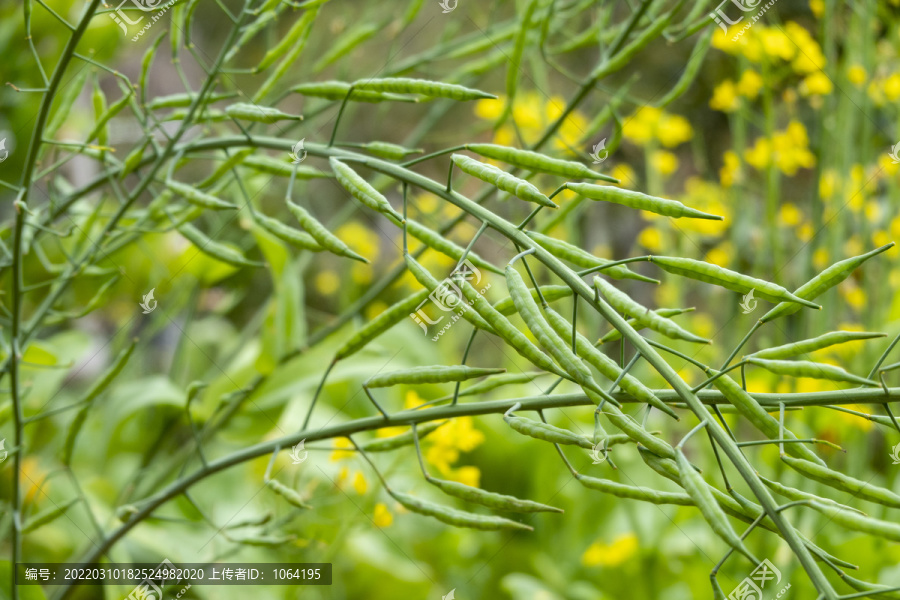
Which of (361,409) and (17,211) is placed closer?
(17,211)

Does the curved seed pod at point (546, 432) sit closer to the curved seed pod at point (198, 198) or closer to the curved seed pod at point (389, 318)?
the curved seed pod at point (389, 318)

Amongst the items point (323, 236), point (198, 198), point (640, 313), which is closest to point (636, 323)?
point (640, 313)

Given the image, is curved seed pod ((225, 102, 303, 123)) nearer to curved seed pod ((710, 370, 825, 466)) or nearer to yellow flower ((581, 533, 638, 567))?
curved seed pod ((710, 370, 825, 466))

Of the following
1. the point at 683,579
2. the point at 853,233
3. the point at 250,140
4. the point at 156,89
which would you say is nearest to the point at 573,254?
the point at 250,140

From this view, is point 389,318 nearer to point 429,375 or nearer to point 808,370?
point 429,375

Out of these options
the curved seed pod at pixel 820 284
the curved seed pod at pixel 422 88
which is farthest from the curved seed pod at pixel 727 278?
the curved seed pod at pixel 422 88

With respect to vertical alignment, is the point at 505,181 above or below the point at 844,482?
above

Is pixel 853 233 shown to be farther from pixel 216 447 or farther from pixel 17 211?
pixel 17 211
